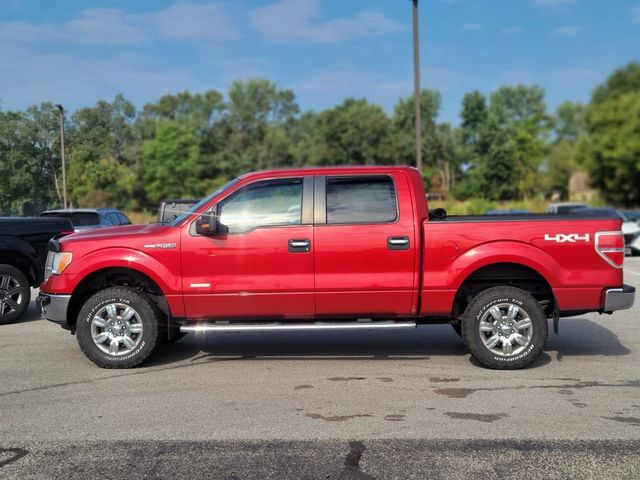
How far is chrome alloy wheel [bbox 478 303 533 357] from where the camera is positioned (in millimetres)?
6191

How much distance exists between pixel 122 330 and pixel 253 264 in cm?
154

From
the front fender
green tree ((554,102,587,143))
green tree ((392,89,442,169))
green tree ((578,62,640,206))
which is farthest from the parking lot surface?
green tree ((554,102,587,143))

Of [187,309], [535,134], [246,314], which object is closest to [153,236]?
[187,309]

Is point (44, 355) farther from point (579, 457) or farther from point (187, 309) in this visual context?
point (579, 457)

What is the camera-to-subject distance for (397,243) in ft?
20.2

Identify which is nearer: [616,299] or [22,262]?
[616,299]

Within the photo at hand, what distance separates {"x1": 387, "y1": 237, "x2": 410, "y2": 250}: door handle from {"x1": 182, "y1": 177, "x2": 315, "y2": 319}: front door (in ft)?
2.55

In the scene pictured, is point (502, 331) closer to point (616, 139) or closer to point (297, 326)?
point (297, 326)

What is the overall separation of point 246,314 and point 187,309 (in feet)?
1.96

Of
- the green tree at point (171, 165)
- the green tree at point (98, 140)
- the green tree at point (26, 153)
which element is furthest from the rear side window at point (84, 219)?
the green tree at point (171, 165)

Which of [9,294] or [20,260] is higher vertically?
[20,260]

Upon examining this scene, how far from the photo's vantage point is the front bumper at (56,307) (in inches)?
251

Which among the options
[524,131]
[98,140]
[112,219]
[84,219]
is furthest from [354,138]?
[98,140]

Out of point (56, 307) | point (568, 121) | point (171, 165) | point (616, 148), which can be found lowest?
point (56, 307)
